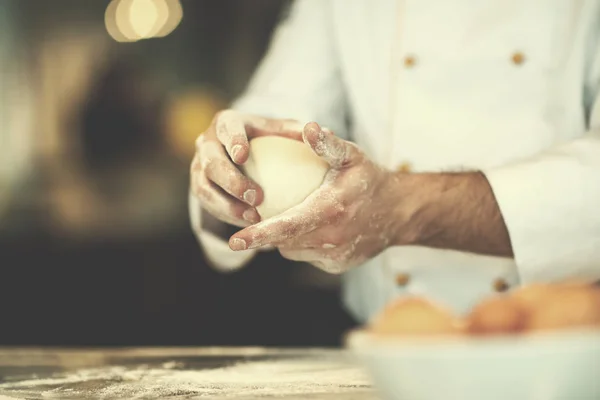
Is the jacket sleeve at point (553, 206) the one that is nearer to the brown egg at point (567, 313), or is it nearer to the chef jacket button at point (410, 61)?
the chef jacket button at point (410, 61)

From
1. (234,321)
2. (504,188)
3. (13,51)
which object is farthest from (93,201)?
(504,188)

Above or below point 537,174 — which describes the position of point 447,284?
below

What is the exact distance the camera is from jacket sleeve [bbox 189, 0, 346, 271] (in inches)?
54.5

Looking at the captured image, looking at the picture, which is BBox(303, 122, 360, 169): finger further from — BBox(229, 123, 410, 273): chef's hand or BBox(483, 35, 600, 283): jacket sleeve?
BBox(483, 35, 600, 283): jacket sleeve

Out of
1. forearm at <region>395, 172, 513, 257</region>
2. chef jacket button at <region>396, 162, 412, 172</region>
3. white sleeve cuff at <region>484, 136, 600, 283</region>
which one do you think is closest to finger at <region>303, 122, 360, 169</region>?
forearm at <region>395, 172, 513, 257</region>

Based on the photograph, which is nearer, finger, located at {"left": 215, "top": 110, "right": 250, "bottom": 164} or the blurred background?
finger, located at {"left": 215, "top": 110, "right": 250, "bottom": 164}

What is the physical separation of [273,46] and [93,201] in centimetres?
215

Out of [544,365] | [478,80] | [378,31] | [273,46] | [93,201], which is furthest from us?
[93,201]

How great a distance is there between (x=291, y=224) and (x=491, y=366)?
1.66 ft

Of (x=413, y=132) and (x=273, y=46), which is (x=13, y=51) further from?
(x=413, y=132)

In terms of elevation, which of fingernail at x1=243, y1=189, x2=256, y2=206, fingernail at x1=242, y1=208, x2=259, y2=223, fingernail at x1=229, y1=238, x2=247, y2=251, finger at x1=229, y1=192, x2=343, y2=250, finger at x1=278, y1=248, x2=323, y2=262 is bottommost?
finger at x1=278, y1=248, x2=323, y2=262

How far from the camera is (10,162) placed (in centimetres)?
354

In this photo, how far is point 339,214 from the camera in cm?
94

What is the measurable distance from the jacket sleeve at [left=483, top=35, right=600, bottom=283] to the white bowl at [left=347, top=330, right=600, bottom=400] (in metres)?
0.54
